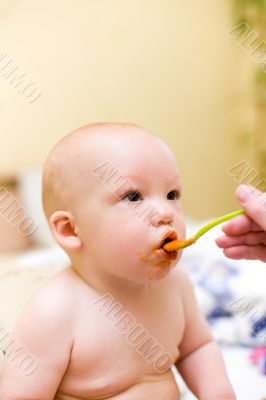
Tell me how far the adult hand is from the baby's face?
96mm

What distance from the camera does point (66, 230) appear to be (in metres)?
0.74

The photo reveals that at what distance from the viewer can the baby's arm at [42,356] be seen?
698 millimetres

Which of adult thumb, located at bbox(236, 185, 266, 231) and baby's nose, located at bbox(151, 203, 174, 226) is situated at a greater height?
baby's nose, located at bbox(151, 203, 174, 226)

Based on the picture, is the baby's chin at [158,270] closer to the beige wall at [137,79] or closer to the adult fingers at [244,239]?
the adult fingers at [244,239]

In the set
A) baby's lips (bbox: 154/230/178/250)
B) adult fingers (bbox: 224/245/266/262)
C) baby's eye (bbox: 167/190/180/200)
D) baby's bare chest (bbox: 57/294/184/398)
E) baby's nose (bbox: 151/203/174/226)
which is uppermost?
baby's nose (bbox: 151/203/174/226)

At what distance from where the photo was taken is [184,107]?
2740 mm

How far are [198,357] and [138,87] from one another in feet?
6.18

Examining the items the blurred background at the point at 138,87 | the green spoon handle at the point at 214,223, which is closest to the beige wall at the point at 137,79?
the blurred background at the point at 138,87

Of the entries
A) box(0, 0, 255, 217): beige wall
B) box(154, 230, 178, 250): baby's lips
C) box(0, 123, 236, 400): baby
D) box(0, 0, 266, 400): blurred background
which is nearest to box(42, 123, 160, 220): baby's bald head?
box(0, 123, 236, 400): baby

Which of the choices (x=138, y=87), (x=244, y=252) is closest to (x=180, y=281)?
(x=244, y=252)

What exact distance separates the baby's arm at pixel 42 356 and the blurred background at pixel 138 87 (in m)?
0.77

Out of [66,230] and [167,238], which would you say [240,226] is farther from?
[66,230]

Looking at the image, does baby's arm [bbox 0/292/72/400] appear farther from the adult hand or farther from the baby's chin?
the adult hand

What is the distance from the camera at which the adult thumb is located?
2.38ft
